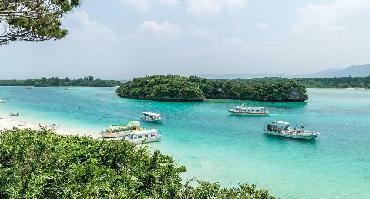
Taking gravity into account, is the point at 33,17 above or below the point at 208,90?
above

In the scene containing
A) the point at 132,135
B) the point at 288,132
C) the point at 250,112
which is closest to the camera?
the point at 132,135

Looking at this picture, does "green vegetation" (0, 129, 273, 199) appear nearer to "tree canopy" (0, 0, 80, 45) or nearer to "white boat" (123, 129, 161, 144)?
"tree canopy" (0, 0, 80, 45)

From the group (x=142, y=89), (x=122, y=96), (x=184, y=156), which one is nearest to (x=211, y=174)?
(x=184, y=156)

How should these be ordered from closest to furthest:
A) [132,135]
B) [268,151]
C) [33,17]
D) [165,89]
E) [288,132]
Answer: [33,17], [268,151], [132,135], [288,132], [165,89]

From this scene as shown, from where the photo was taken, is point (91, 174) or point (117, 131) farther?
point (117, 131)

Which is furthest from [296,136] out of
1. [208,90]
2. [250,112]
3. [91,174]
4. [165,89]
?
[208,90]

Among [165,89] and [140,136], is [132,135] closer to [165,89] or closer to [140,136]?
[140,136]

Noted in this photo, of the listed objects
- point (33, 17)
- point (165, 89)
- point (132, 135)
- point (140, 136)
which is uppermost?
point (33, 17)

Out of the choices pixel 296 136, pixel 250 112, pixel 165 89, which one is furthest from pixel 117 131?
pixel 165 89
